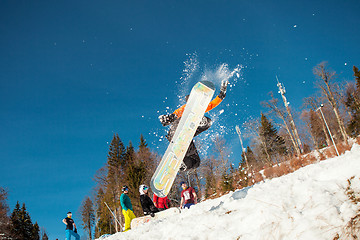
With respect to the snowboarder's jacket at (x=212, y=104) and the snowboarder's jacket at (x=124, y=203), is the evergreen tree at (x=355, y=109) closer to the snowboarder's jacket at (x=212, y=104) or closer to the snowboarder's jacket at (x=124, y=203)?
the snowboarder's jacket at (x=212, y=104)

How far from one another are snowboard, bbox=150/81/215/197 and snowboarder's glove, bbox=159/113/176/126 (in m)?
1.15

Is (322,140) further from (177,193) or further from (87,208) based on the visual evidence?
(87,208)

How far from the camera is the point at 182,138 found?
260 inches

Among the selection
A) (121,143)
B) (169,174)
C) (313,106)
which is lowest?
(169,174)

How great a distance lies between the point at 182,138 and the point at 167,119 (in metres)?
1.42

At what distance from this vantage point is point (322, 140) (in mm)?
50406

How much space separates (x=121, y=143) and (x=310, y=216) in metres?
36.6

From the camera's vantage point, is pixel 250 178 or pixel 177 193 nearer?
pixel 250 178

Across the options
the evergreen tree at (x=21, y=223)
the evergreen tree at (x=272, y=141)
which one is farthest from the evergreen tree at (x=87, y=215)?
the evergreen tree at (x=272, y=141)

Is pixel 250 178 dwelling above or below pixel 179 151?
below

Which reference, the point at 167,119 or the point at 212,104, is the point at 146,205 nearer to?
the point at 167,119

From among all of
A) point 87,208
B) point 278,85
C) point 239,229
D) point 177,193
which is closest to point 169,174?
Answer: point 239,229

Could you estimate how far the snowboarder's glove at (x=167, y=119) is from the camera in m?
7.73

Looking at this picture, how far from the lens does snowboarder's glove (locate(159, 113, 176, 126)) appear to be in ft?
25.4
